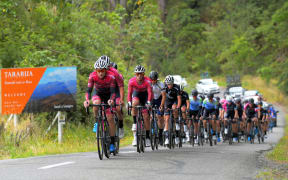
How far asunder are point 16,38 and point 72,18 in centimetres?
360

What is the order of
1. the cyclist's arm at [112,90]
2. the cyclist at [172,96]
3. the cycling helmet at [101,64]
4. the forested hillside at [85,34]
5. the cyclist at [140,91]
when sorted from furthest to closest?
the forested hillside at [85,34]
the cyclist at [172,96]
the cyclist at [140,91]
the cyclist's arm at [112,90]
the cycling helmet at [101,64]

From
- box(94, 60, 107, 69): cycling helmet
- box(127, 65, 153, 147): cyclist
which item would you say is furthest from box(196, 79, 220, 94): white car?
box(94, 60, 107, 69): cycling helmet

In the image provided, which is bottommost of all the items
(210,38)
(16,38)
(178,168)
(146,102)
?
(178,168)

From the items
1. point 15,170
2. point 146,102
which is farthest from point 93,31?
point 15,170

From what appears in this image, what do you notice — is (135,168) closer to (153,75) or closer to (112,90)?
(112,90)

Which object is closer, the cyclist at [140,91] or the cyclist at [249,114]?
Answer: the cyclist at [140,91]

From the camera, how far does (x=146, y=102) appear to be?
14.6 metres

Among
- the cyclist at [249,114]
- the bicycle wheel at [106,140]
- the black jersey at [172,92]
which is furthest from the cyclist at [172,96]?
the cyclist at [249,114]

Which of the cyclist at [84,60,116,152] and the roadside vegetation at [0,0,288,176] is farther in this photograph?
the roadside vegetation at [0,0,288,176]

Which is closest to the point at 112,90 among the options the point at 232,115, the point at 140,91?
the point at 140,91

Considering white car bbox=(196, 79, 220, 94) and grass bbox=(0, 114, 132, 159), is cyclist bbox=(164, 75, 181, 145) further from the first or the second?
white car bbox=(196, 79, 220, 94)

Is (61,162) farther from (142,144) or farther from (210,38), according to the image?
(210,38)

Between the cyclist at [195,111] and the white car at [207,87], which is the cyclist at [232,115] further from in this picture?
the white car at [207,87]

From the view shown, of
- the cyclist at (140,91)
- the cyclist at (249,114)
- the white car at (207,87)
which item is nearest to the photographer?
the cyclist at (140,91)
